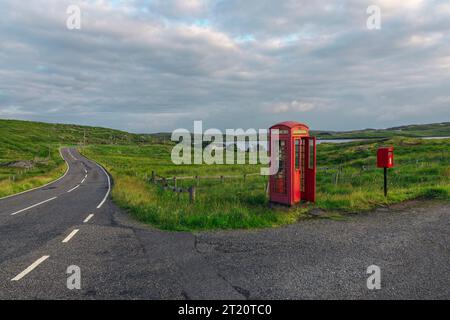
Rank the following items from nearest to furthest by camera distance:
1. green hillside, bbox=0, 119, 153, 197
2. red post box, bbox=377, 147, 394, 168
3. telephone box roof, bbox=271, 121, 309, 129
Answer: telephone box roof, bbox=271, 121, 309, 129
red post box, bbox=377, 147, 394, 168
green hillside, bbox=0, 119, 153, 197

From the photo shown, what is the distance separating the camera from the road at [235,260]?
5105 millimetres

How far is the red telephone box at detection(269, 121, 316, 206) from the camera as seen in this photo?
1158 centimetres

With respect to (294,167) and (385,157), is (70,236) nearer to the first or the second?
(294,167)

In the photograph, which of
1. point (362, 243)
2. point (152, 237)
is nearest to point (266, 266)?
point (362, 243)

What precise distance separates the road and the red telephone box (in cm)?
204

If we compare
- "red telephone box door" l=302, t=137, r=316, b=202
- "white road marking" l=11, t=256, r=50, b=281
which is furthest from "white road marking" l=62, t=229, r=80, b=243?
"red telephone box door" l=302, t=137, r=316, b=202

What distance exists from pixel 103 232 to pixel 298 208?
653cm

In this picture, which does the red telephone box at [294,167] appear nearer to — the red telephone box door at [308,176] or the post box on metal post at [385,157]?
the red telephone box door at [308,176]

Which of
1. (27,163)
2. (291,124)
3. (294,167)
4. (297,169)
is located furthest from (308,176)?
(27,163)

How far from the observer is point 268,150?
40.7 feet

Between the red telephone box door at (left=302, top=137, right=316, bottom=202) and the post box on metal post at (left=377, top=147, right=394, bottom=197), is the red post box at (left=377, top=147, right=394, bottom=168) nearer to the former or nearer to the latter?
the post box on metal post at (left=377, top=147, right=394, bottom=197)
